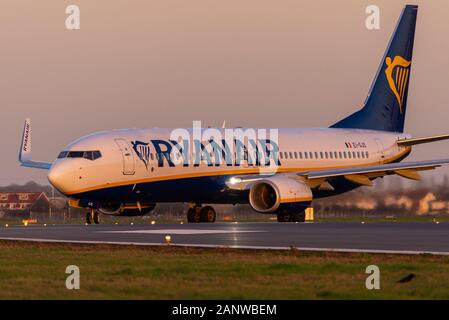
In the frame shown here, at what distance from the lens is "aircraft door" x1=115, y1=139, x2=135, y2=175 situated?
52500mm

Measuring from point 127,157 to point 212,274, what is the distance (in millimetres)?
29214

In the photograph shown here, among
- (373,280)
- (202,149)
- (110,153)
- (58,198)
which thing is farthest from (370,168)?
(58,198)

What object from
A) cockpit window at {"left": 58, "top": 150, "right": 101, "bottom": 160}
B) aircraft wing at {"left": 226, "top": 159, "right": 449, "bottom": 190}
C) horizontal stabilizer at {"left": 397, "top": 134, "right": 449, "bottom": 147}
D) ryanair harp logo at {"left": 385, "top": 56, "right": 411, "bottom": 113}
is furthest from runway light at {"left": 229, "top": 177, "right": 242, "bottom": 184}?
ryanair harp logo at {"left": 385, "top": 56, "right": 411, "bottom": 113}

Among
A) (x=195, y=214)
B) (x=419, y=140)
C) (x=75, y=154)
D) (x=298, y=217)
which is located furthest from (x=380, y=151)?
(x=75, y=154)

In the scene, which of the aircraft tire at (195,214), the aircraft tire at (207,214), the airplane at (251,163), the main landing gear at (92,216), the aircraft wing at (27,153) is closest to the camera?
the airplane at (251,163)

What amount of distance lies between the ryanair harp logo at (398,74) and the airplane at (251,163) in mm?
58

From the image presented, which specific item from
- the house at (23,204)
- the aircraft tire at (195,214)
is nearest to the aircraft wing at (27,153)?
the aircraft tire at (195,214)

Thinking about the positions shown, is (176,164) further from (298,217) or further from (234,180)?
(298,217)

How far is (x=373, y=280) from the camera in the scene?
869 inches

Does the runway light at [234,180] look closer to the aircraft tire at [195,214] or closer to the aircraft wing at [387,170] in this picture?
the aircraft tire at [195,214]

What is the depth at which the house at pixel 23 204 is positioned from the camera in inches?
4154

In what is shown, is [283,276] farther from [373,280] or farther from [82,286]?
[82,286]

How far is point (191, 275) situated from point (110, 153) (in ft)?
95.9

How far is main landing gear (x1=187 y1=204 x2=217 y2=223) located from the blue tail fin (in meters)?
11.8
